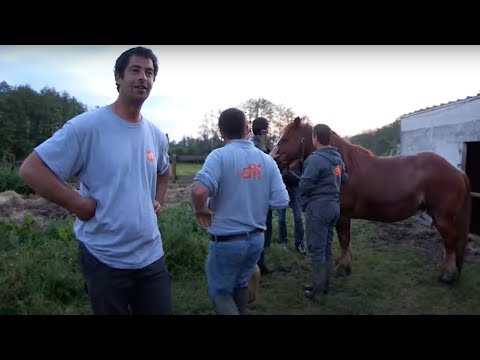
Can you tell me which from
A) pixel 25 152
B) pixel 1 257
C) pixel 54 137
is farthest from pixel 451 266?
pixel 25 152

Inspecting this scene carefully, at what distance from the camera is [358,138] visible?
33.7 metres

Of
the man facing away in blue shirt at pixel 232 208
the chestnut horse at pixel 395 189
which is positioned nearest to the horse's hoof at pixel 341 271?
the chestnut horse at pixel 395 189

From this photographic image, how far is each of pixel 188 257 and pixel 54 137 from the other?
3776 mm

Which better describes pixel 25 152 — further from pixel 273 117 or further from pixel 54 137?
pixel 54 137

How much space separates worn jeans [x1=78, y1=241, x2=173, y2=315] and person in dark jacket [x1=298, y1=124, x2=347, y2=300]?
8.35 feet

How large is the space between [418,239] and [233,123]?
6606 millimetres

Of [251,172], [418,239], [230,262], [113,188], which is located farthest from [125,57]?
[418,239]

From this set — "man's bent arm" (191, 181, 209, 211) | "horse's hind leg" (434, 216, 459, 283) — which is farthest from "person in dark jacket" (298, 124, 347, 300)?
"horse's hind leg" (434, 216, 459, 283)

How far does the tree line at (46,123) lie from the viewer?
3253 centimetres

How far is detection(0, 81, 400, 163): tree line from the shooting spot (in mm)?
32531

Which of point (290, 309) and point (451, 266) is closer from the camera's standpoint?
point (290, 309)

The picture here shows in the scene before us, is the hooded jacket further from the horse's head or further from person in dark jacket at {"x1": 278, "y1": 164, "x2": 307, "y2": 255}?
person in dark jacket at {"x1": 278, "y1": 164, "x2": 307, "y2": 255}

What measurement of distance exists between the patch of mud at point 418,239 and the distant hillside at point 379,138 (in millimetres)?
20803

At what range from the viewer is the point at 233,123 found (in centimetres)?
283
